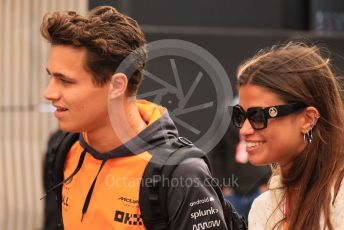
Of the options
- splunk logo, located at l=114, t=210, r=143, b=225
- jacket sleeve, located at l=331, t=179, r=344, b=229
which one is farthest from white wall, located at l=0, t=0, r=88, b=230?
jacket sleeve, located at l=331, t=179, r=344, b=229

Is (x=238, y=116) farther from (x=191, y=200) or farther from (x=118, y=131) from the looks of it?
(x=118, y=131)

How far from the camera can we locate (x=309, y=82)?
10.8ft

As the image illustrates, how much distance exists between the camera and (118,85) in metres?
3.68

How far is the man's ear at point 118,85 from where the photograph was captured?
3.66m

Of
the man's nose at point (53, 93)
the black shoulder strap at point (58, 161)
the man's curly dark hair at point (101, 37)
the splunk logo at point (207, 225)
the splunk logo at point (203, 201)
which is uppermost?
the man's curly dark hair at point (101, 37)

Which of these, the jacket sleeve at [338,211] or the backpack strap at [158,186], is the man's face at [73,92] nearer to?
the backpack strap at [158,186]

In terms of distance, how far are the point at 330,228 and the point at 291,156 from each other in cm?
Result: 34

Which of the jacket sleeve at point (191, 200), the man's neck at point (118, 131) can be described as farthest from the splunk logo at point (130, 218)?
the man's neck at point (118, 131)

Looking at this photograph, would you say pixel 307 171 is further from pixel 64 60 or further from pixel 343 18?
pixel 343 18

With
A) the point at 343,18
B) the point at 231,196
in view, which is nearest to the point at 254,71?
the point at 231,196

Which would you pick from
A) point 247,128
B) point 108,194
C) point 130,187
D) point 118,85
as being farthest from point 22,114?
point 247,128

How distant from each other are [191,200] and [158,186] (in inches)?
5.7

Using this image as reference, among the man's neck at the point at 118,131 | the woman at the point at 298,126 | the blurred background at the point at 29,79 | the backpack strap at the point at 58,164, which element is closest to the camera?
the woman at the point at 298,126

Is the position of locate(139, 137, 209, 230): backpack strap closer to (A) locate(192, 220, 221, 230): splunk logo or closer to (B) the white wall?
(A) locate(192, 220, 221, 230): splunk logo
